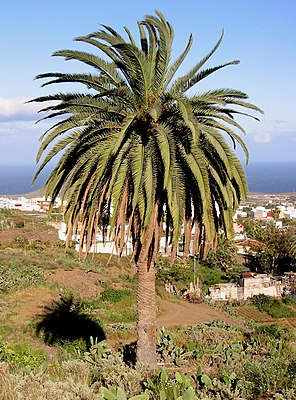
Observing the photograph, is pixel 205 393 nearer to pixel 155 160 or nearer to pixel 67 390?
pixel 67 390

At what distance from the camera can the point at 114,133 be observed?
29.0 feet

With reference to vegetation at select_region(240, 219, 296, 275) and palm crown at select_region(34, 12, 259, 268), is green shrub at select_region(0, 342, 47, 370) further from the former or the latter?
vegetation at select_region(240, 219, 296, 275)

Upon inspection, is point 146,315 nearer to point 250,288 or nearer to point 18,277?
point 18,277

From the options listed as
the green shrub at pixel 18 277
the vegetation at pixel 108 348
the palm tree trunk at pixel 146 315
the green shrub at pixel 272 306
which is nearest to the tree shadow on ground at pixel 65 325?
the vegetation at pixel 108 348

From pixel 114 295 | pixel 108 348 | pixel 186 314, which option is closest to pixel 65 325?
pixel 108 348

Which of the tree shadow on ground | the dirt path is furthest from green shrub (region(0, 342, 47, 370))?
the dirt path

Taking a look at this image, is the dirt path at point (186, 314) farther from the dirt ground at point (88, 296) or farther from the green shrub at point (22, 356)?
the green shrub at point (22, 356)

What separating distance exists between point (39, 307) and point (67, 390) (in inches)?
638

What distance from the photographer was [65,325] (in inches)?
751

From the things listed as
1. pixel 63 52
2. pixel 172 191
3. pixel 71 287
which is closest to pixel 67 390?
pixel 172 191

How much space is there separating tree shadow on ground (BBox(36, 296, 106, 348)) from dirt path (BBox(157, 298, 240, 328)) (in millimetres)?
4109

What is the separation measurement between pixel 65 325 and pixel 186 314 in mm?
9092

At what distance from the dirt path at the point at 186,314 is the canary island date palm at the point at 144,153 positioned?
14.1m

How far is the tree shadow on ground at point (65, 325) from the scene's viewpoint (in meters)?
17.4
